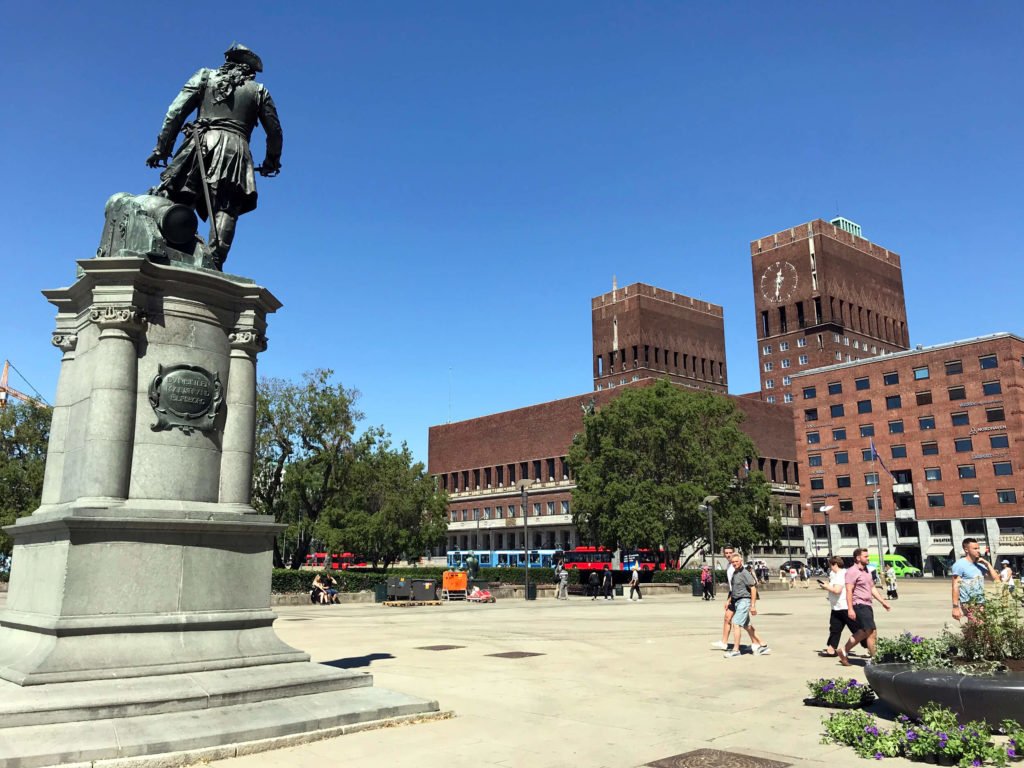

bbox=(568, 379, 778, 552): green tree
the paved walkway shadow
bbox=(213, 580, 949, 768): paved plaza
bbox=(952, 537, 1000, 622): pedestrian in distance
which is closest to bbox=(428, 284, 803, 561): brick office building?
bbox=(568, 379, 778, 552): green tree

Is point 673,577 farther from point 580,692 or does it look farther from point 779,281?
point 779,281

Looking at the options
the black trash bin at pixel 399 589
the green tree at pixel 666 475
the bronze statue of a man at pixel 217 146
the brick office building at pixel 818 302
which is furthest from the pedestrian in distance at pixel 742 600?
the brick office building at pixel 818 302

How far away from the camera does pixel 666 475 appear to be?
54969mm


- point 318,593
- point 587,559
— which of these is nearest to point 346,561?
point 587,559

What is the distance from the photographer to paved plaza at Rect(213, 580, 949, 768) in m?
→ 7.03

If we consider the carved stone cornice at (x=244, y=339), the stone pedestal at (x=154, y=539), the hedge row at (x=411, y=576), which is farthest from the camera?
the hedge row at (x=411, y=576)

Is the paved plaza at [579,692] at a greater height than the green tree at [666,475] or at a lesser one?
lesser

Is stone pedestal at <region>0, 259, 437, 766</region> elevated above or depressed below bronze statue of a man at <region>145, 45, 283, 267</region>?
below

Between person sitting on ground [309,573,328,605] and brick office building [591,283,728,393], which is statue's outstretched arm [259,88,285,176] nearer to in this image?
person sitting on ground [309,573,328,605]

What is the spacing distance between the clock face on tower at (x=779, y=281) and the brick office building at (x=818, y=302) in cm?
16

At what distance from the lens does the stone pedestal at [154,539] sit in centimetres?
768

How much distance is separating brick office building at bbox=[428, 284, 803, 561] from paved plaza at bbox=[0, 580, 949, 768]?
208 feet

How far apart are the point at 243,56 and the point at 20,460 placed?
177ft

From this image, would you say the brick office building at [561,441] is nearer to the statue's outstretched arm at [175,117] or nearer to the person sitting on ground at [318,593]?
the person sitting on ground at [318,593]
